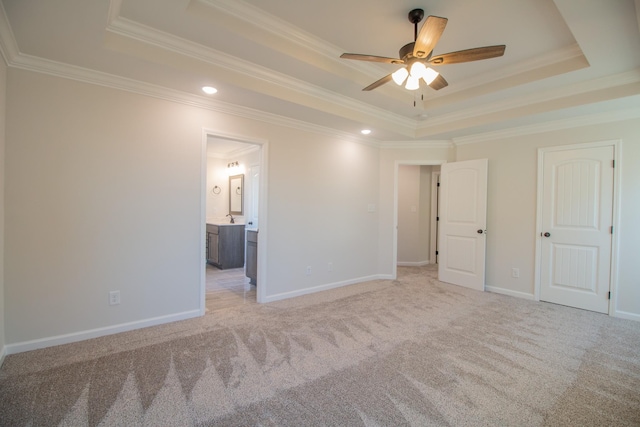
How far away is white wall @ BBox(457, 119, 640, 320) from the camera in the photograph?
336 cm

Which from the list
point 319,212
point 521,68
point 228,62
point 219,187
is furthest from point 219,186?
point 521,68

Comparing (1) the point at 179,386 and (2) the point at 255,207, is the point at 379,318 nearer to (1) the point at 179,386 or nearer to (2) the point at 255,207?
(1) the point at 179,386

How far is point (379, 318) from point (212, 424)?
2079 mm

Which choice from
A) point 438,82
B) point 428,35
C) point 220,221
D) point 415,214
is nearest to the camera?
point 428,35

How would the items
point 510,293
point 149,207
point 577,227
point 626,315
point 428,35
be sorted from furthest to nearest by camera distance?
1. point 510,293
2. point 577,227
3. point 626,315
4. point 149,207
5. point 428,35

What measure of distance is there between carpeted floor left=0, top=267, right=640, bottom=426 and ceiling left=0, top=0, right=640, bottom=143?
2.46m

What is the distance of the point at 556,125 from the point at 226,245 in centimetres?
575

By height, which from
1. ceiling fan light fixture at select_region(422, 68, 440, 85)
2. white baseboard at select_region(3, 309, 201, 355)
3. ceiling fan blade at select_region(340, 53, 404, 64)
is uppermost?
ceiling fan blade at select_region(340, 53, 404, 64)

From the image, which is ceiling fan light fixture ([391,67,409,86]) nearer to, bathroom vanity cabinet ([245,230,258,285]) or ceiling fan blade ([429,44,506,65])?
ceiling fan blade ([429,44,506,65])

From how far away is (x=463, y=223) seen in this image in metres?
4.74

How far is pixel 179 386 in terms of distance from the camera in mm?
1993

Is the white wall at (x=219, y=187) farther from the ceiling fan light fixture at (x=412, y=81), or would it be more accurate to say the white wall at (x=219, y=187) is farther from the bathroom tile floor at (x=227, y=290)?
the ceiling fan light fixture at (x=412, y=81)

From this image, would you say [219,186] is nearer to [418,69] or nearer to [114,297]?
[114,297]

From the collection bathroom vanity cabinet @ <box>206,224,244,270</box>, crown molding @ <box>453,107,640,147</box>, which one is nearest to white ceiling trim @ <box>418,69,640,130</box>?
crown molding @ <box>453,107,640,147</box>
